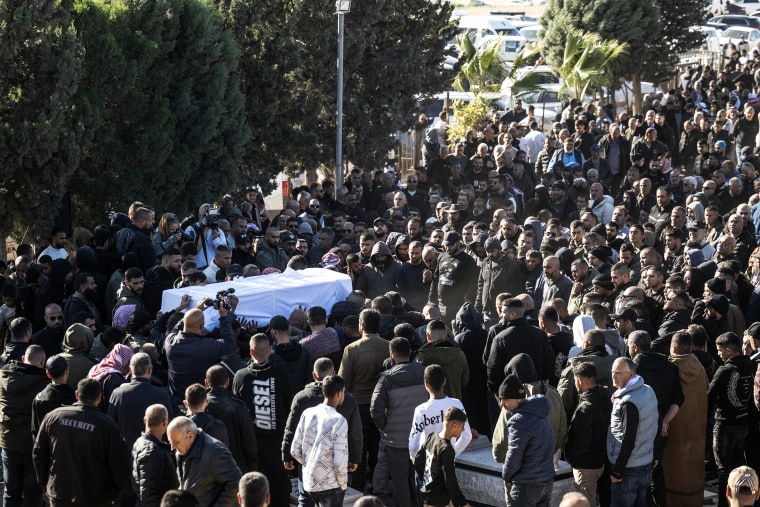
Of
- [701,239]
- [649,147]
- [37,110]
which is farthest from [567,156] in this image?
[37,110]

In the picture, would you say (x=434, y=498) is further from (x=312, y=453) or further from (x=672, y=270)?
(x=672, y=270)

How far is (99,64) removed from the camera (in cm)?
1555

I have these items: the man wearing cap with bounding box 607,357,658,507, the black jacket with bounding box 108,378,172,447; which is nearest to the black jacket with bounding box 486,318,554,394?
the man wearing cap with bounding box 607,357,658,507

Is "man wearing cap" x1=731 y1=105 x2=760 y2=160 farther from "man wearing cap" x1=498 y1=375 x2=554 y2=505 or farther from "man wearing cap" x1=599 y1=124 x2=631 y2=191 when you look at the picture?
"man wearing cap" x1=498 y1=375 x2=554 y2=505

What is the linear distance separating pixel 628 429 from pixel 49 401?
446cm

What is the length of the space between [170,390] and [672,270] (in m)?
6.37

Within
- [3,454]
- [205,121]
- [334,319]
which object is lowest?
[3,454]

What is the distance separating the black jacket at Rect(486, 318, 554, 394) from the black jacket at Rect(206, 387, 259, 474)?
7.66 feet

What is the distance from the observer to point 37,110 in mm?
14484

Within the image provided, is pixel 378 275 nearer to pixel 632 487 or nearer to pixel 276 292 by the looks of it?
pixel 276 292

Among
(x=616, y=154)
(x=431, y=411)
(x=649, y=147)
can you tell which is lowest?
(x=431, y=411)

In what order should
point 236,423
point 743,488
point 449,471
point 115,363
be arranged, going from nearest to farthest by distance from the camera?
point 743,488, point 449,471, point 236,423, point 115,363

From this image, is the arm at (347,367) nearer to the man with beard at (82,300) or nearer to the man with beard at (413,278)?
the man with beard at (82,300)

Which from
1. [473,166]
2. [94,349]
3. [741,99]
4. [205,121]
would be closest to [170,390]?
[94,349]
